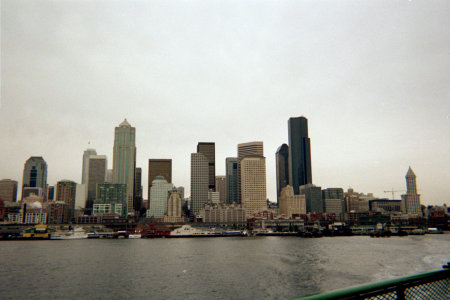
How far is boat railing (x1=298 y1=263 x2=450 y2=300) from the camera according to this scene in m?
5.40

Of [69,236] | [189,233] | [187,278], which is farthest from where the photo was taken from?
[189,233]

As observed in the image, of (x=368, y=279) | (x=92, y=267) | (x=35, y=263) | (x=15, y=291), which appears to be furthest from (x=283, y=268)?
(x=35, y=263)

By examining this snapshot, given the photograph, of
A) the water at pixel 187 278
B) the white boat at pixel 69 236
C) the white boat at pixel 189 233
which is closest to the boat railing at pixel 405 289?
the water at pixel 187 278

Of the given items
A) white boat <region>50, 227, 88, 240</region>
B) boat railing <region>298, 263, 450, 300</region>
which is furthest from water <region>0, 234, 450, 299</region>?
white boat <region>50, 227, 88, 240</region>

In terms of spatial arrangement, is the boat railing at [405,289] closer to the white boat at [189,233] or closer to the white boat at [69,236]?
the white boat at [189,233]

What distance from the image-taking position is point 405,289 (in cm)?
634

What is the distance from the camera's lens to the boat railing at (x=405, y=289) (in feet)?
17.7

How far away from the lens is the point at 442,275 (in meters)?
6.94

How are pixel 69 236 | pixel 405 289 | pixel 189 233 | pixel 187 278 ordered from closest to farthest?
1. pixel 405 289
2. pixel 187 278
3. pixel 69 236
4. pixel 189 233

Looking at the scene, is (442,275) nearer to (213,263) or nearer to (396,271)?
(396,271)

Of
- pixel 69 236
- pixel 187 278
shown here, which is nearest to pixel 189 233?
pixel 69 236

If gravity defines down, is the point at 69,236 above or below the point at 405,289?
below

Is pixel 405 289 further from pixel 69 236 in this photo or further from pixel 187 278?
pixel 69 236

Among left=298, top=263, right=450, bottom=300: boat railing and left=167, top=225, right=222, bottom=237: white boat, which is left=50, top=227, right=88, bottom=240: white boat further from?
left=298, top=263, right=450, bottom=300: boat railing
